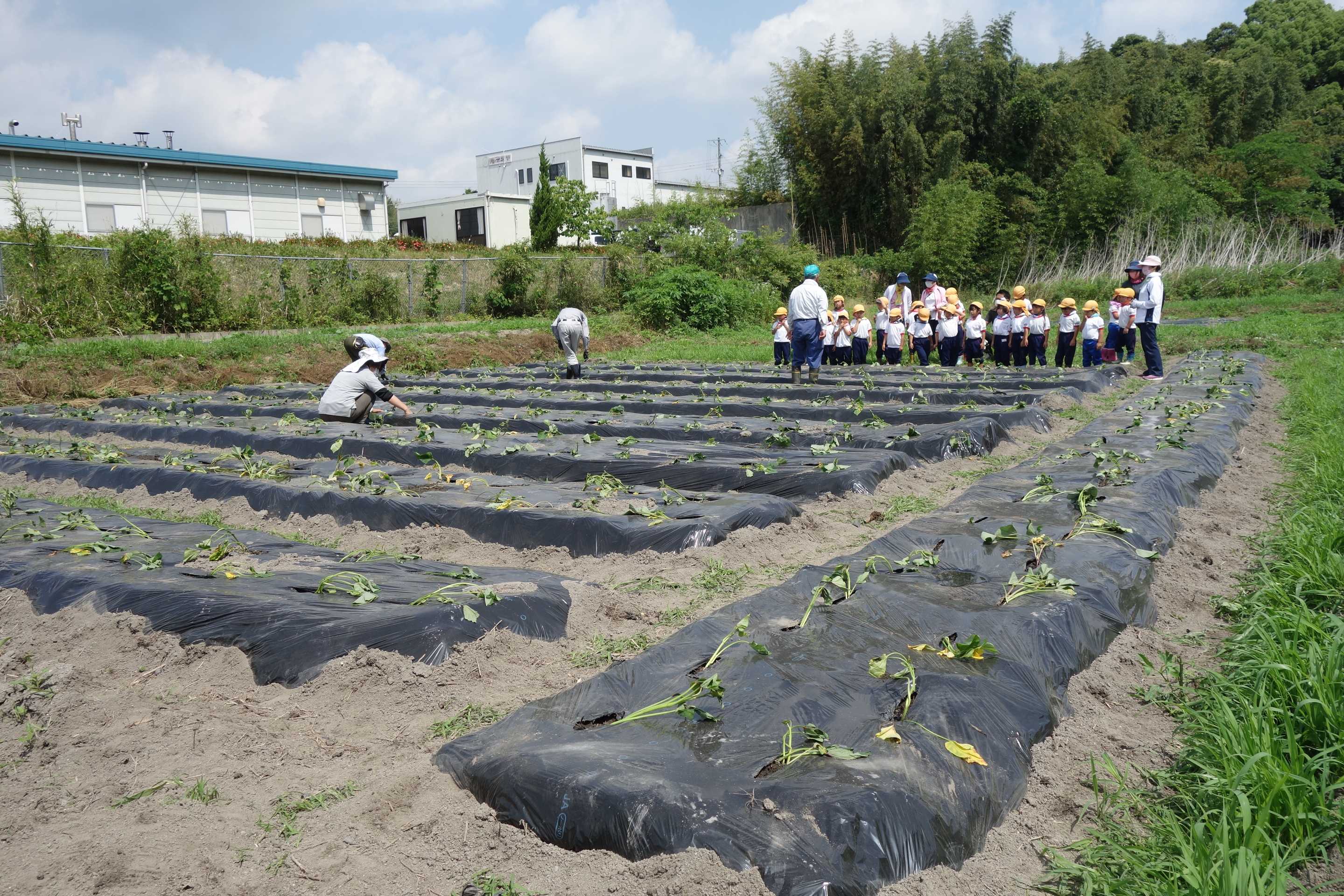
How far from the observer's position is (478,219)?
37531 mm

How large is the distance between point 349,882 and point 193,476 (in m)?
5.58

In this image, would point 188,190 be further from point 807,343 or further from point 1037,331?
point 1037,331

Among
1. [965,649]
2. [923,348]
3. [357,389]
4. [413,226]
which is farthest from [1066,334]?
[413,226]

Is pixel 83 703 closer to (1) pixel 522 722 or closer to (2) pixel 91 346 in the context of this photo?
(1) pixel 522 722

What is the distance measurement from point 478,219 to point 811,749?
3805 cm

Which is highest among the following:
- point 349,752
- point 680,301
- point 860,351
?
point 680,301

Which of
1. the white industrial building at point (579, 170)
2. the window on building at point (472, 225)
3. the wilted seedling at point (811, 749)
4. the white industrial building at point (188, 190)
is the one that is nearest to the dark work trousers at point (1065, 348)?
the wilted seedling at point (811, 749)

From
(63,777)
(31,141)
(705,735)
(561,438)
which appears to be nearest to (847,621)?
(705,735)

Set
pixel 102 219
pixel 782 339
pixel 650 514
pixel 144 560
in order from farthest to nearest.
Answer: pixel 102 219, pixel 782 339, pixel 650 514, pixel 144 560

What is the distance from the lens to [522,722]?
2771 millimetres

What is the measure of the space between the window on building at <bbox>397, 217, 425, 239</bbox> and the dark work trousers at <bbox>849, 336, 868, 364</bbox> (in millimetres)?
31284

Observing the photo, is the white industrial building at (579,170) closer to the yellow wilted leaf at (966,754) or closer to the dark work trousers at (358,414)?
the dark work trousers at (358,414)

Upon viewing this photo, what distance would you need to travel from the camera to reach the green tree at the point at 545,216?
2983 cm

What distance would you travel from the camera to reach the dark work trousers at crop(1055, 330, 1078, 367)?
14039mm
